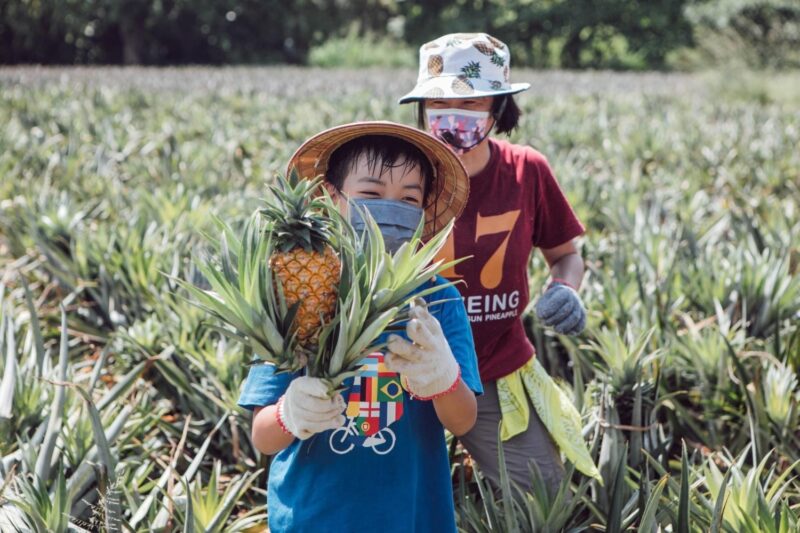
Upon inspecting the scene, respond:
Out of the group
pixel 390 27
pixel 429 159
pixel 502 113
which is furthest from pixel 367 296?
pixel 390 27

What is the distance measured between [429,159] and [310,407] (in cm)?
72

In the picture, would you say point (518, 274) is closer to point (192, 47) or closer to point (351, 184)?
point (351, 184)

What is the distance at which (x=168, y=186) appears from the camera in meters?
5.20

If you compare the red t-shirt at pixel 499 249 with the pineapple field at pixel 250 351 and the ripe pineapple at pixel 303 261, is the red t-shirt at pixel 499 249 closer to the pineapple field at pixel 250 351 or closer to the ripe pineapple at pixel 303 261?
the pineapple field at pixel 250 351

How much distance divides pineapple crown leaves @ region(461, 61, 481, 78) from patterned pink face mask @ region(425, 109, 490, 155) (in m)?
0.10

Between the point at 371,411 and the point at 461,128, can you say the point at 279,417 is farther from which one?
the point at 461,128

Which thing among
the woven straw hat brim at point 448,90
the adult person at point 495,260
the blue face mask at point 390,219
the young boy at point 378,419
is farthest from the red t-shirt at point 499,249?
the blue face mask at point 390,219

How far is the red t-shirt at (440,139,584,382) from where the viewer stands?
235cm

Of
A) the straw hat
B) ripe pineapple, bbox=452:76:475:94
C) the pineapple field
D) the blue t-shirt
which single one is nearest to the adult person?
ripe pineapple, bbox=452:76:475:94

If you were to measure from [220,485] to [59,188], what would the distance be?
3061 mm

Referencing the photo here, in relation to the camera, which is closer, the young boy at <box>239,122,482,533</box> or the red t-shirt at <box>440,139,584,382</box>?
the young boy at <box>239,122,482,533</box>

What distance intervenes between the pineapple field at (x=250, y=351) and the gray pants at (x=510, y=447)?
6 cm

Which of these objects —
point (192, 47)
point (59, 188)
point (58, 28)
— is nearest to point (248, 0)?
point (192, 47)

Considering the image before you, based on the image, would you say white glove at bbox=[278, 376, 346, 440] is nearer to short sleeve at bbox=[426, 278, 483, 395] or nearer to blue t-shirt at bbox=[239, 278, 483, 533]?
blue t-shirt at bbox=[239, 278, 483, 533]
